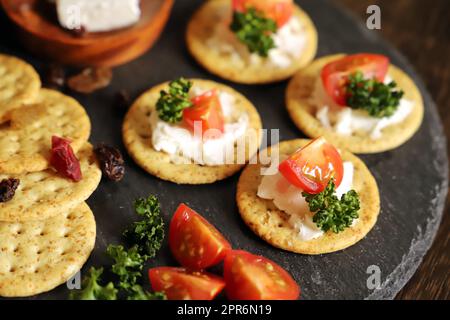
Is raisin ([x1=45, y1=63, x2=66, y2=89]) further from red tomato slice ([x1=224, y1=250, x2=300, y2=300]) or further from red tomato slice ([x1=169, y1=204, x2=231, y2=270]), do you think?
red tomato slice ([x1=224, y1=250, x2=300, y2=300])

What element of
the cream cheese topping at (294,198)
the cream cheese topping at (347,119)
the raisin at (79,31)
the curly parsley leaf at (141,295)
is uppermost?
the raisin at (79,31)

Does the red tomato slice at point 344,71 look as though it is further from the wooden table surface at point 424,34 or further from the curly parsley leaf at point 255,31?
the wooden table surface at point 424,34

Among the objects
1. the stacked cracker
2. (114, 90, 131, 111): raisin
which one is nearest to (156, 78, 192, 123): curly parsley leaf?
(114, 90, 131, 111): raisin

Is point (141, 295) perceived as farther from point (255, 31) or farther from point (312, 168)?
point (255, 31)

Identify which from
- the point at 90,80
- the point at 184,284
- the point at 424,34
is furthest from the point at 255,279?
the point at 424,34

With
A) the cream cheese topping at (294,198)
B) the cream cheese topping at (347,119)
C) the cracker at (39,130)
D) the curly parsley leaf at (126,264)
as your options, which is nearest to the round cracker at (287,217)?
the cream cheese topping at (294,198)
